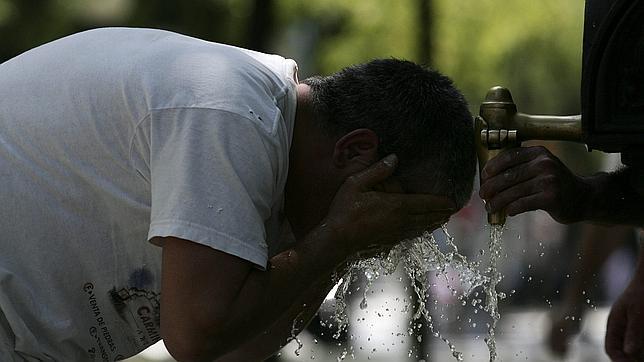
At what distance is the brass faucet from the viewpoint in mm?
2250

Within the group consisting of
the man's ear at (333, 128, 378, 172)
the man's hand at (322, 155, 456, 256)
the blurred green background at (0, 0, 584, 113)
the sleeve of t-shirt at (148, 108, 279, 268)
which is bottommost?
the blurred green background at (0, 0, 584, 113)

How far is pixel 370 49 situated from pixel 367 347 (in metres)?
1.35

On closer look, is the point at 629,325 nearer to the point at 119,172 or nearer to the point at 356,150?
the point at 356,150

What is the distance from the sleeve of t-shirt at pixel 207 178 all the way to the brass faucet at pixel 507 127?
48 cm

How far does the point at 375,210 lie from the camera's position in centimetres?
221

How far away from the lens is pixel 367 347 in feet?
17.5

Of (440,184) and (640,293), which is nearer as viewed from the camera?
(440,184)

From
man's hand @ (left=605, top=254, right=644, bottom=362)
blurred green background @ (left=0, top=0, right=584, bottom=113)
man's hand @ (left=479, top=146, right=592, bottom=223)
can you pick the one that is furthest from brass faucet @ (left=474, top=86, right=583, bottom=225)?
blurred green background @ (left=0, top=0, right=584, bottom=113)

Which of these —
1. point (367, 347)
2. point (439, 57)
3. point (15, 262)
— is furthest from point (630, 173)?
point (367, 347)

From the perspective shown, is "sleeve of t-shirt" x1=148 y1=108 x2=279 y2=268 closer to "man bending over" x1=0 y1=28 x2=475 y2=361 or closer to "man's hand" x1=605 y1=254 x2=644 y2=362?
"man bending over" x1=0 y1=28 x2=475 y2=361

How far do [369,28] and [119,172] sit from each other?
298cm

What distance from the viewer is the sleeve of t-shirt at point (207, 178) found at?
2.02 metres

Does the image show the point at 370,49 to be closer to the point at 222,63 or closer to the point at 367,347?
the point at 367,347

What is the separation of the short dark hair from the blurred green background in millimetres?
2517
